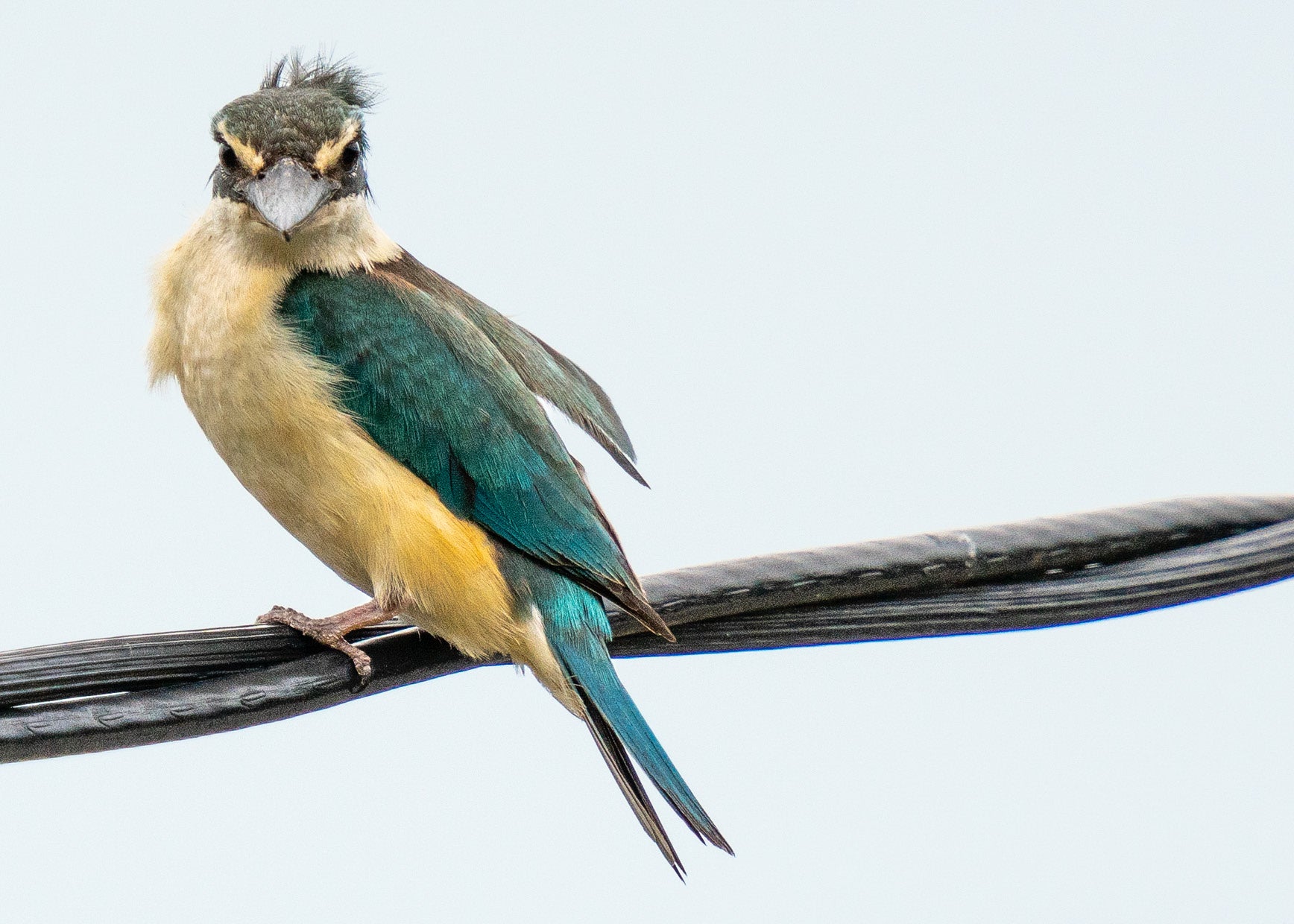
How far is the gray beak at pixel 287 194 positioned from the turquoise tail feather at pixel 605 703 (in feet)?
2.24

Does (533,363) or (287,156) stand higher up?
(287,156)

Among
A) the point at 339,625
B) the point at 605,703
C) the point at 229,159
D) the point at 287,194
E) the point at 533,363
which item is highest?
the point at 229,159

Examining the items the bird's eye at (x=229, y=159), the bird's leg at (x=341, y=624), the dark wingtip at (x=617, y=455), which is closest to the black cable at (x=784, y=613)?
the bird's leg at (x=341, y=624)

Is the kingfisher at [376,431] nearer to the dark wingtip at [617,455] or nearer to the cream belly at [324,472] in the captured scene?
the cream belly at [324,472]

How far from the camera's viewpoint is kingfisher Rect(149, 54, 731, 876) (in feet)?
8.35

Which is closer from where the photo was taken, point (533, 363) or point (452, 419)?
point (452, 419)

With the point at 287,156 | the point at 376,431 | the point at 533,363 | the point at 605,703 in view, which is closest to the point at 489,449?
the point at 376,431

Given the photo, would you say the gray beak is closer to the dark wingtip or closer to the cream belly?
the cream belly

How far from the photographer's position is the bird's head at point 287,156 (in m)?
2.59

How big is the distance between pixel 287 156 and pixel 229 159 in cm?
11

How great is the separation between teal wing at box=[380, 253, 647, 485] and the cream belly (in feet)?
1.01

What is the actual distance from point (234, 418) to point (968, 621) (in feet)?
4.20

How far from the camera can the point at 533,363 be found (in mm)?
2869

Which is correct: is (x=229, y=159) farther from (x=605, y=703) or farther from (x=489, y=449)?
(x=605, y=703)
